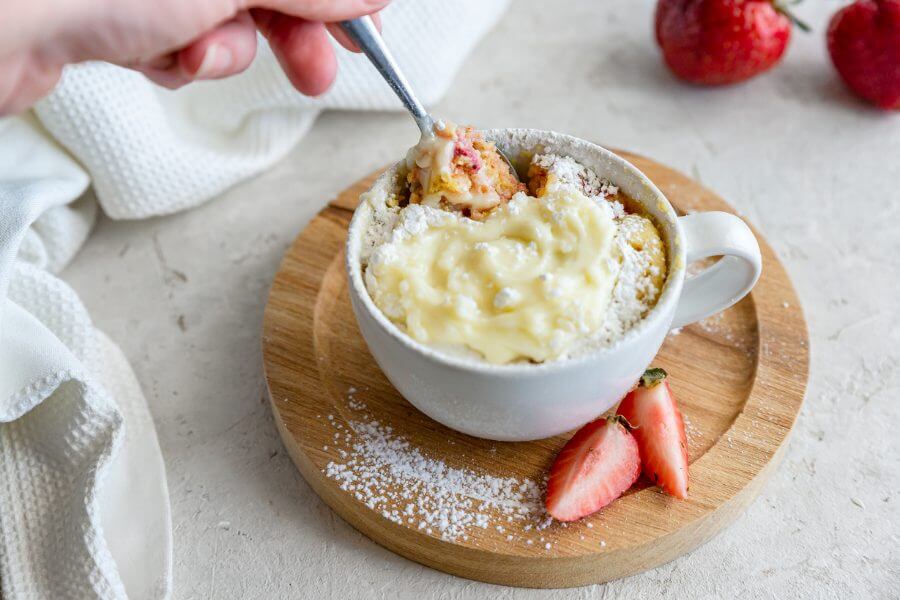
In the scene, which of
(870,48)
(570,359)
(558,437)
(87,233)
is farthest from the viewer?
(870,48)

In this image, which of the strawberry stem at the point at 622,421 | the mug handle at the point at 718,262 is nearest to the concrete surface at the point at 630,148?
the strawberry stem at the point at 622,421

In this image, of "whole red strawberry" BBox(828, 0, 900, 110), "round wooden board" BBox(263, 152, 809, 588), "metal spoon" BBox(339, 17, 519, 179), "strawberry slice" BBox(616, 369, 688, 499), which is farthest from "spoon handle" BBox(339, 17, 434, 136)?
"whole red strawberry" BBox(828, 0, 900, 110)

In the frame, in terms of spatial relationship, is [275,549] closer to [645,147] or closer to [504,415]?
[504,415]

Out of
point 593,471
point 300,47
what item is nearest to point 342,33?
point 300,47

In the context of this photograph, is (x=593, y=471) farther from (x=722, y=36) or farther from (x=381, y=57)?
(x=722, y=36)

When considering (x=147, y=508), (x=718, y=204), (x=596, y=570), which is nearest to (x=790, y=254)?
(x=718, y=204)

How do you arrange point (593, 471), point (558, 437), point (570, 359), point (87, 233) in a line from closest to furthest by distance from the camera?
point (570, 359) → point (593, 471) → point (558, 437) → point (87, 233)

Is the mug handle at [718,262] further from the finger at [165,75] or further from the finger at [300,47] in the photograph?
the finger at [165,75]
